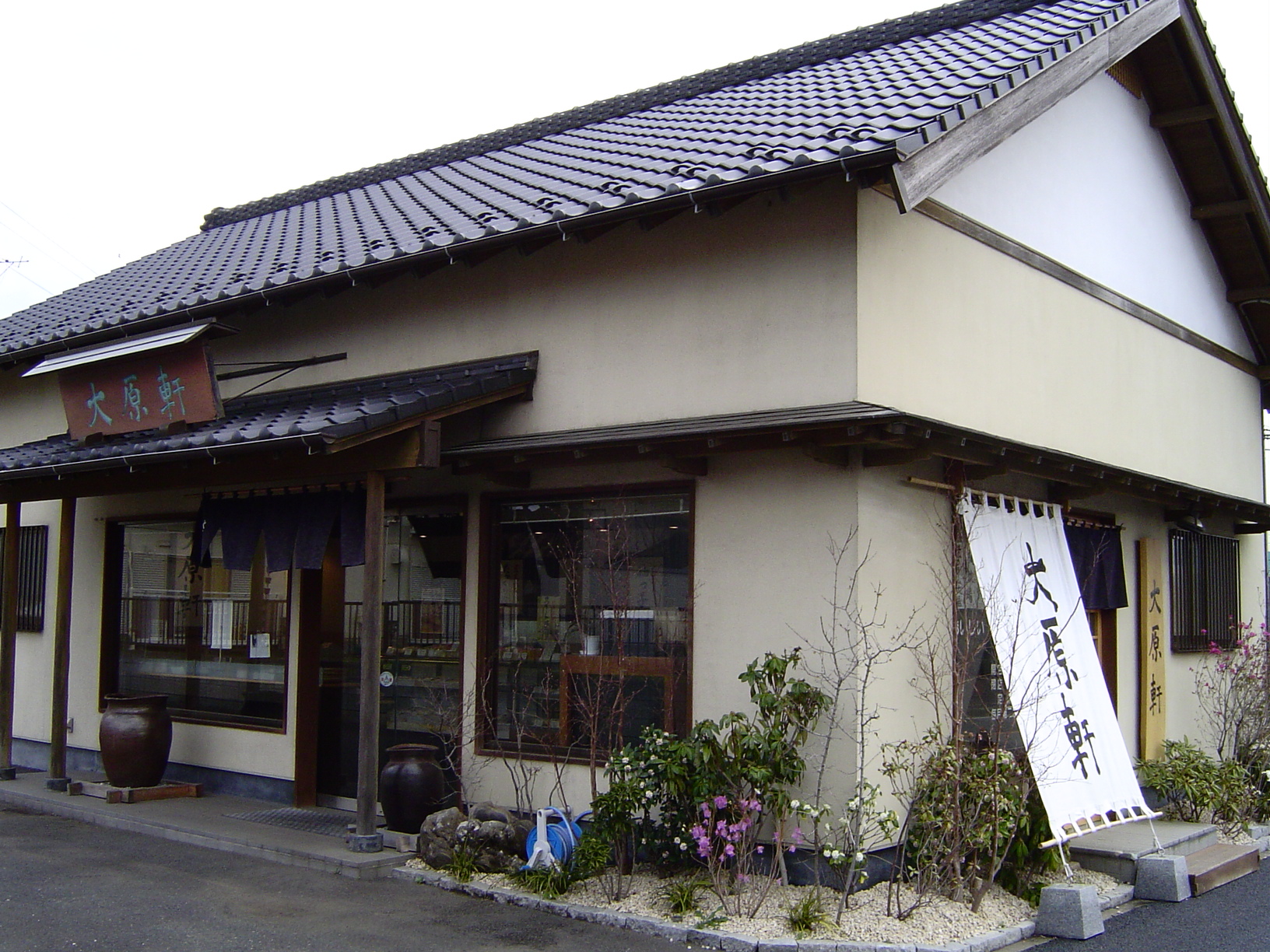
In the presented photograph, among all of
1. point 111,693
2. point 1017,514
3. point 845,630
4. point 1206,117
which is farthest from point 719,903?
point 1206,117

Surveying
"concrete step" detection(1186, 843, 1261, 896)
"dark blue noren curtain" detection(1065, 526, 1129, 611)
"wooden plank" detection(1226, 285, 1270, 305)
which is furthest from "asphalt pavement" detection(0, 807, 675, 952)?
"wooden plank" detection(1226, 285, 1270, 305)

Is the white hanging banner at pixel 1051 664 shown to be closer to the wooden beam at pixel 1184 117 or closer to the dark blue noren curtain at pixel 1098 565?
the dark blue noren curtain at pixel 1098 565

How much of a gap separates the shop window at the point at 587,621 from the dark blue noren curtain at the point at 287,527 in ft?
3.76

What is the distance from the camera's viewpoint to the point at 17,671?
13.5 meters

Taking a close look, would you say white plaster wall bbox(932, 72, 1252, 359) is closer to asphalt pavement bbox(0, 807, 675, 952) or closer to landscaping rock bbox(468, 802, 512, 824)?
landscaping rock bbox(468, 802, 512, 824)

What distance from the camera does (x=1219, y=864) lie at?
28.2 feet

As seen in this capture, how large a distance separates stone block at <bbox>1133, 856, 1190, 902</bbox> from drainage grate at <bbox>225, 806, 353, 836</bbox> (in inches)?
233

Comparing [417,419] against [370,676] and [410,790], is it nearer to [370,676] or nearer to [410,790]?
[370,676]

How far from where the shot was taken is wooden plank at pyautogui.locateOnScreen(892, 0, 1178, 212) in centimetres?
738

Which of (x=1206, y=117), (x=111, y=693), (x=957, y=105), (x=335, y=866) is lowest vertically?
(x=335, y=866)

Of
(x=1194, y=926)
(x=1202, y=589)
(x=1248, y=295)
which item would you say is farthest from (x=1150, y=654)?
(x=1248, y=295)

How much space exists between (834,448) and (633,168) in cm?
333

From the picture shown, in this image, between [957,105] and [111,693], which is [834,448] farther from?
[111,693]

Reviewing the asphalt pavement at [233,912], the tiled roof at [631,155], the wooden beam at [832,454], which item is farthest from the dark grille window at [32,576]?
the wooden beam at [832,454]
